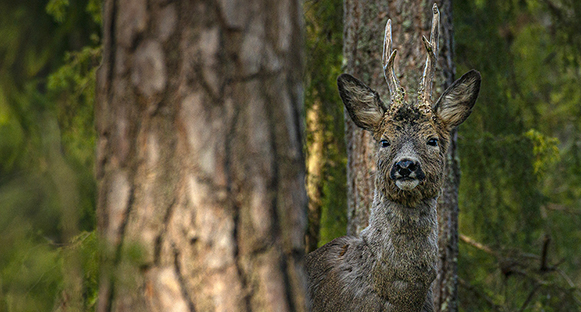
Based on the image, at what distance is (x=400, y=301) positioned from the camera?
350 cm

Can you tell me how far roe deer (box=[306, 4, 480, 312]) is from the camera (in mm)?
3518

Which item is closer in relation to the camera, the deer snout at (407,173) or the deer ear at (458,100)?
the deer snout at (407,173)

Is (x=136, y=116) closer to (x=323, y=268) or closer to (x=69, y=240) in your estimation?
(x=69, y=240)

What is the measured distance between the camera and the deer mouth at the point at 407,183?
345cm

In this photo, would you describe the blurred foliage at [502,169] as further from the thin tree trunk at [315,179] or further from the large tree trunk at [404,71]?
the thin tree trunk at [315,179]

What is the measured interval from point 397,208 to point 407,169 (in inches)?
13.2

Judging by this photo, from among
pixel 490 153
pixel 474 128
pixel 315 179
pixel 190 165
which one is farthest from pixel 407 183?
pixel 315 179

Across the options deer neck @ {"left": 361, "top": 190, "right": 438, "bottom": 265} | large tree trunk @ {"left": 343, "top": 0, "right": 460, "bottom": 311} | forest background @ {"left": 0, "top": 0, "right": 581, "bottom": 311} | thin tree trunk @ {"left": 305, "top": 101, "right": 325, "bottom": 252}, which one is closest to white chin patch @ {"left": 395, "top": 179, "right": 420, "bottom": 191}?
deer neck @ {"left": 361, "top": 190, "right": 438, "bottom": 265}

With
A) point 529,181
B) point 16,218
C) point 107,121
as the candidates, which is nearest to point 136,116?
point 107,121

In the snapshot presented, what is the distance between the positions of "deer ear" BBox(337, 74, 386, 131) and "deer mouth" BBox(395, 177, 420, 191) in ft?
2.34

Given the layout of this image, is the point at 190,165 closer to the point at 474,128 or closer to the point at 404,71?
the point at 404,71

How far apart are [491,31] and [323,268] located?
423 centimetres

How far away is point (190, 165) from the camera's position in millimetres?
1904

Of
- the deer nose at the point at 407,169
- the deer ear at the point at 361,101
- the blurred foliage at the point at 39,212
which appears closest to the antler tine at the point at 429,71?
the deer ear at the point at 361,101
